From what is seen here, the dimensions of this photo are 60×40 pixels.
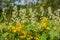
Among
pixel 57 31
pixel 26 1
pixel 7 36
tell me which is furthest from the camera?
pixel 26 1

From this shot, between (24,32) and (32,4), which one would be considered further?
(32,4)

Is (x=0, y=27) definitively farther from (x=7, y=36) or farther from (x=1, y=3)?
(x=1, y=3)

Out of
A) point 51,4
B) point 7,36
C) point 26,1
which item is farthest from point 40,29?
point 51,4

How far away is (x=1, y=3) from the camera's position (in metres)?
9.47

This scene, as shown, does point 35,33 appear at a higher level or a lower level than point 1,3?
higher

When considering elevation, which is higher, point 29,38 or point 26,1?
point 29,38

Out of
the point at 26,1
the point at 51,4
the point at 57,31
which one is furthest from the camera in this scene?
the point at 51,4

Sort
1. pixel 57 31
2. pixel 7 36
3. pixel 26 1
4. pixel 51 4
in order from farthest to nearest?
pixel 51 4 → pixel 26 1 → pixel 57 31 → pixel 7 36

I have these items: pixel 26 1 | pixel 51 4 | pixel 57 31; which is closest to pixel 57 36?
pixel 57 31

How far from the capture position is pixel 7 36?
12.8ft

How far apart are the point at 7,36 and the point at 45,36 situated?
24.4 inches

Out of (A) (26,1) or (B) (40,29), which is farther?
(A) (26,1)

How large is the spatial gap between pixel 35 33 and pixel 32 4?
5.41 meters

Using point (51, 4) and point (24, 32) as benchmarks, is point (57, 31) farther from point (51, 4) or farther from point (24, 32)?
point (51, 4)
